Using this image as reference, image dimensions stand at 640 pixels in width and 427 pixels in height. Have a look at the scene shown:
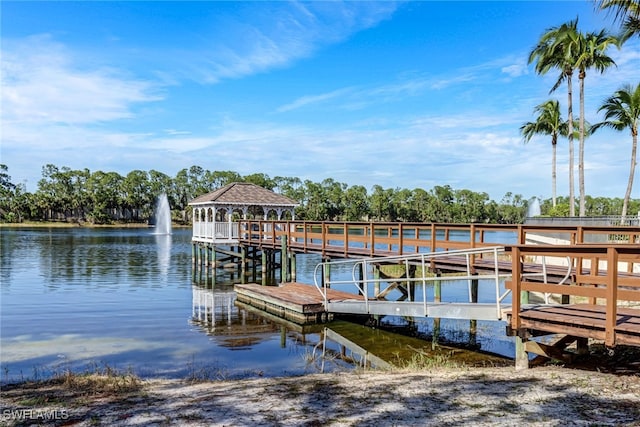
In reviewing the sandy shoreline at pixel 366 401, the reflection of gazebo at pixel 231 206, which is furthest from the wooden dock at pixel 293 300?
the reflection of gazebo at pixel 231 206

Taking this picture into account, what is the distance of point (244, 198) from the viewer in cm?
2898

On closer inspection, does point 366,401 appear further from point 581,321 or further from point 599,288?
point 599,288

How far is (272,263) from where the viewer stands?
26.6 meters

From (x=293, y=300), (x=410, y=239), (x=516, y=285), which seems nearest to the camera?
(x=516, y=285)

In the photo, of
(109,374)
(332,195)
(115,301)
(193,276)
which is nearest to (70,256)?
(193,276)

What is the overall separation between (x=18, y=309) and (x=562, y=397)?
54.1 ft

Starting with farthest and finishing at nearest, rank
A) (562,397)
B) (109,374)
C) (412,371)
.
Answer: (109,374)
(412,371)
(562,397)

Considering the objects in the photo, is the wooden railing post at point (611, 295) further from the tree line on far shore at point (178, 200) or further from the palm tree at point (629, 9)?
the tree line on far shore at point (178, 200)

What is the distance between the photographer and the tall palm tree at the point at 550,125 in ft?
137

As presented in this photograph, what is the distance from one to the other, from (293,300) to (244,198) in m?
15.5

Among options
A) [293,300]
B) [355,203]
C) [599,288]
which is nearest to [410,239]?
[293,300]

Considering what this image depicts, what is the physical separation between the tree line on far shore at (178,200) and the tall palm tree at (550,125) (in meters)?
55.2

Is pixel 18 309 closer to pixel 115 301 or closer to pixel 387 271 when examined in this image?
pixel 115 301

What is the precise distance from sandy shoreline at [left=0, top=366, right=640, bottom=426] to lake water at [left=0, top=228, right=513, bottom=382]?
8.05ft
